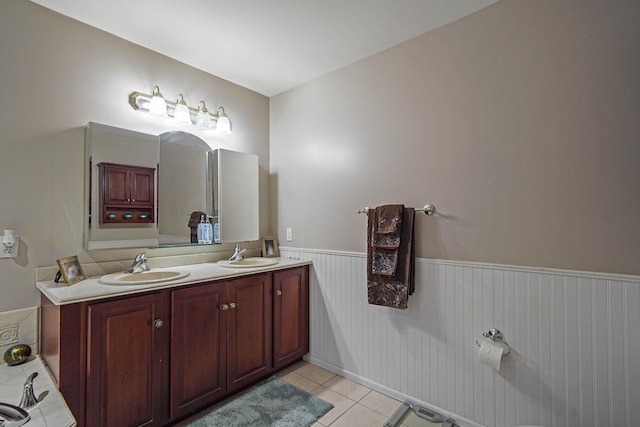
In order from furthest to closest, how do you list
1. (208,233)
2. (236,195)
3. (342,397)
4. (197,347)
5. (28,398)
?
(236,195)
(208,233)
(342,397)
(197,347)
(28,398)

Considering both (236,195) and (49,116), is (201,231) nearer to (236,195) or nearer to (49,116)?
(236,195)

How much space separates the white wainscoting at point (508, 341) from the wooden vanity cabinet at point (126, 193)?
1460 millimetres

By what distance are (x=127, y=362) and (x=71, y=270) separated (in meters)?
0.60

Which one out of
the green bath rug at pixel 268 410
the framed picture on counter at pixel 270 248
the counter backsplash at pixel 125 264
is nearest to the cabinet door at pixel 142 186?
the counter backsplash at pixel 125 264

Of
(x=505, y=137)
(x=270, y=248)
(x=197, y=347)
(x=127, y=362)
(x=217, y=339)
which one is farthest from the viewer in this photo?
(x=270, y=248)

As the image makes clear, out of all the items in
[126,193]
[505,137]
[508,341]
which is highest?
[505,137]

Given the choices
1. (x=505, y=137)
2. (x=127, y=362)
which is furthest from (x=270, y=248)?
(x=505, y=137)

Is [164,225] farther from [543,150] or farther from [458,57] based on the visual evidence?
[543,150]

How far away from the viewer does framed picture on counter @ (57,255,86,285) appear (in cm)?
167

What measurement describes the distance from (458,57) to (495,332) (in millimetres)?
1603

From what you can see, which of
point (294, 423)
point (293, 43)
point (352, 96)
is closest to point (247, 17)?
point (293, 43)

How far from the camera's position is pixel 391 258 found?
2012 millimetres

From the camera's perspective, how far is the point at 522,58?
5.48ft

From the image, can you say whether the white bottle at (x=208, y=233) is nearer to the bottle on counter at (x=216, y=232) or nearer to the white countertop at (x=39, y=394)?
the bottle on counter at (x=216, y=232)
